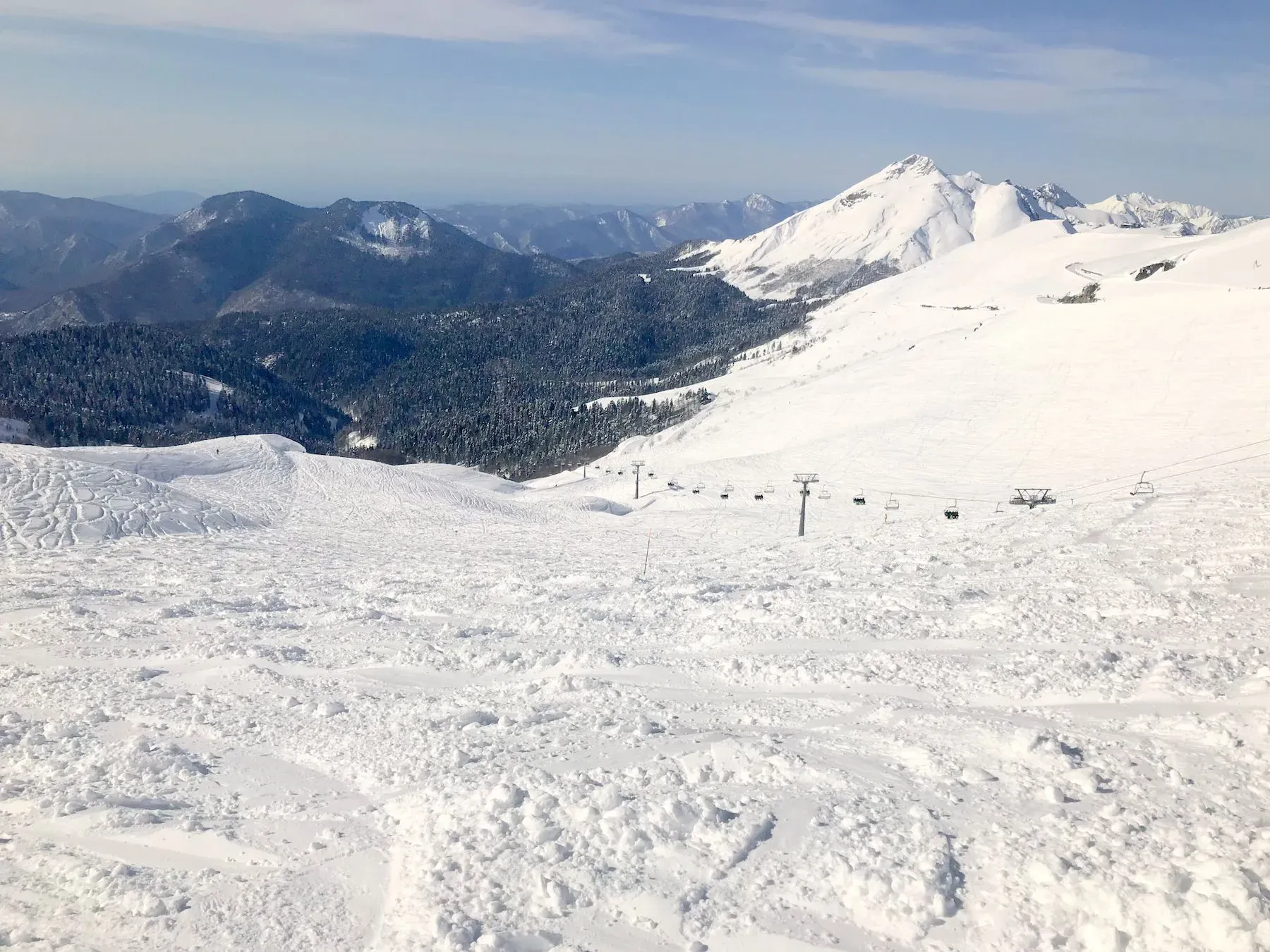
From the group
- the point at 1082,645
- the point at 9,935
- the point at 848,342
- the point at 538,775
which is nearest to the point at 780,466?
the point at 1082,645

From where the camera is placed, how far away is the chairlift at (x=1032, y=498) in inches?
1721

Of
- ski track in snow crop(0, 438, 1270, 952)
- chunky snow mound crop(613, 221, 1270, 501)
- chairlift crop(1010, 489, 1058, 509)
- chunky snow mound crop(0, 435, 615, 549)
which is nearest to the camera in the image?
ski track in snow crop(0, 438, 1270, 952)

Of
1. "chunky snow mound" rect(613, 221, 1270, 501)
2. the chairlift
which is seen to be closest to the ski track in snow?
the chairlift

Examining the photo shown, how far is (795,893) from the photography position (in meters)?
8.55

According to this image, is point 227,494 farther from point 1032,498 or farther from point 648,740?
point 1032,498

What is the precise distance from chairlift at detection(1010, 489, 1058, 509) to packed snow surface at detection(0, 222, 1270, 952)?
1017cm

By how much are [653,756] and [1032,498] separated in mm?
41206

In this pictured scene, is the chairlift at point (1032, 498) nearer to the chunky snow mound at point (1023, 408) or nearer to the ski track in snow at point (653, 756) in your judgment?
the chunky snow mound at point (1023, 408)

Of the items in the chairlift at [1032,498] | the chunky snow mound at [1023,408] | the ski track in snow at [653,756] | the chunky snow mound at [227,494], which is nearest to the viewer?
the ski track in snow at [653,756]

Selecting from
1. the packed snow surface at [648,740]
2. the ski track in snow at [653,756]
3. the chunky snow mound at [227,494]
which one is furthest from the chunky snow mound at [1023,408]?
the ski track in snow at [653,756]

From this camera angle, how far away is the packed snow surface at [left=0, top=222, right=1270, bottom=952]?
8336 millimetres

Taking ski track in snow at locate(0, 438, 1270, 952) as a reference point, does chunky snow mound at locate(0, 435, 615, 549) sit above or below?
below

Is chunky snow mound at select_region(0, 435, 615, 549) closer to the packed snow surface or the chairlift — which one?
the packed snow surface

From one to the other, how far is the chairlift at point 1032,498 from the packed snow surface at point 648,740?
33.4 feet
